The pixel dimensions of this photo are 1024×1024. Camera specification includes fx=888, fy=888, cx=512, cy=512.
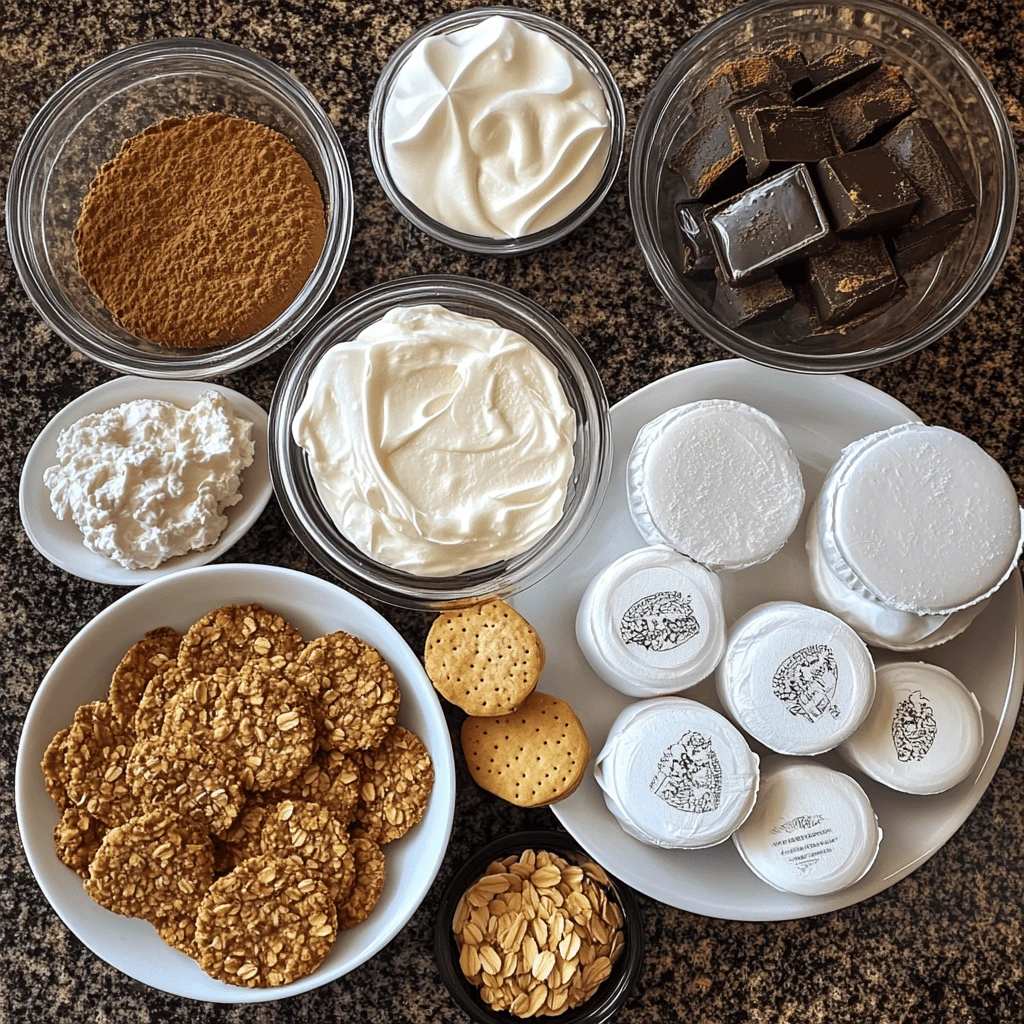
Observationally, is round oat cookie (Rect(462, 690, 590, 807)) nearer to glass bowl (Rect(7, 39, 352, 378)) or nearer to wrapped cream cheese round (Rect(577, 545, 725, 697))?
wrapped cream cheese round (Rect(577, 545, 725, 697))

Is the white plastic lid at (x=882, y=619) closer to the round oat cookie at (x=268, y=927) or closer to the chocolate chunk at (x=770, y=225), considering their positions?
the chocolate chunk at (x=770, y=225)

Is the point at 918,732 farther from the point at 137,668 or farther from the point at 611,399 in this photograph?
the point at 137,668

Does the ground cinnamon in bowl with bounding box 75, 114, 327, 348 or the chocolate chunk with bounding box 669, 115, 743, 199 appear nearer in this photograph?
the chocolate chunk with bounding box 669, 115, 743, 199

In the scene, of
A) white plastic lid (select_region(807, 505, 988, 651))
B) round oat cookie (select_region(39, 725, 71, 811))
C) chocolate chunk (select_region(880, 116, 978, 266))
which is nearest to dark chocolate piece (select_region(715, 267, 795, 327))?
chocolate chunk (select_region(880, 116, 978, 266))

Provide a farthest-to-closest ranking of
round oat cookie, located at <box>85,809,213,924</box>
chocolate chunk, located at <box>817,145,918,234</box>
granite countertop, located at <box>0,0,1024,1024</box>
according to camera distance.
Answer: granite countertop, located at <box>0,0,1024,1024</box> < round oat cookie, located at <box>85,809,213,924</box> < chocolate chunk, located at <box>817,145,918,234</box>

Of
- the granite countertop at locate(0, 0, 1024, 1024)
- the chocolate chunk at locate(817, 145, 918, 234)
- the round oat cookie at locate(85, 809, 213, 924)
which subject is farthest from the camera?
the granite countertop at locate(0, 0, 1024, 1024)

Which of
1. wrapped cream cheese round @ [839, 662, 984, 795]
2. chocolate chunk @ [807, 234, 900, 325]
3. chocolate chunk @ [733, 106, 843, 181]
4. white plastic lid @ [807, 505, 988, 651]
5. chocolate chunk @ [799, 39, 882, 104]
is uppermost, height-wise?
chocolate chunk @ [799, 39, 882, 104]
